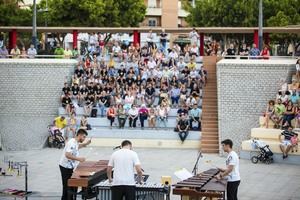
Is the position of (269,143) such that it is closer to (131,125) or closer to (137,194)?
(131,125)

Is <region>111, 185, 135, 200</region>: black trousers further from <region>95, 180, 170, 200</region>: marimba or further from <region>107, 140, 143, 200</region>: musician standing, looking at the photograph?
<region>95, 180, 170, 200</region>: marimba

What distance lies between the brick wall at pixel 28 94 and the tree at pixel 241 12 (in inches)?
992

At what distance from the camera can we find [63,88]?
102ft

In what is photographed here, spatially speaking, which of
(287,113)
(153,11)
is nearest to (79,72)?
(287,113)

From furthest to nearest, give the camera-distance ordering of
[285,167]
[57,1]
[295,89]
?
1. [57,1]
2. [295,89]
3. [285,167]

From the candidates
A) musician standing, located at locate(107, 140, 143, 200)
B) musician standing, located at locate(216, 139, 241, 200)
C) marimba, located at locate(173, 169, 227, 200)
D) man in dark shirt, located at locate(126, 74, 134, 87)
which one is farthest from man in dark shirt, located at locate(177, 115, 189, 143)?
musician standing, located at locate(107, 140, 143, 200)

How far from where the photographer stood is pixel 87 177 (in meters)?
15.2

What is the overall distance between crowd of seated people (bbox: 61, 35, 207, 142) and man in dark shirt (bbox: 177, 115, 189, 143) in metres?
0.12

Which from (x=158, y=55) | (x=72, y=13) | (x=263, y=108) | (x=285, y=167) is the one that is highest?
(x=72, y=13)

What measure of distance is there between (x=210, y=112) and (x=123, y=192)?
16.3 metres

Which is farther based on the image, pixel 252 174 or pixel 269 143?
pixel 269 143

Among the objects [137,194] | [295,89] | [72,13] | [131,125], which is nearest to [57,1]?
[72,13]

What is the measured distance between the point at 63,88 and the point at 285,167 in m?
11.4

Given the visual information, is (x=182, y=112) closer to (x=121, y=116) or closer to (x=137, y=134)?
(x=137, y=134)
